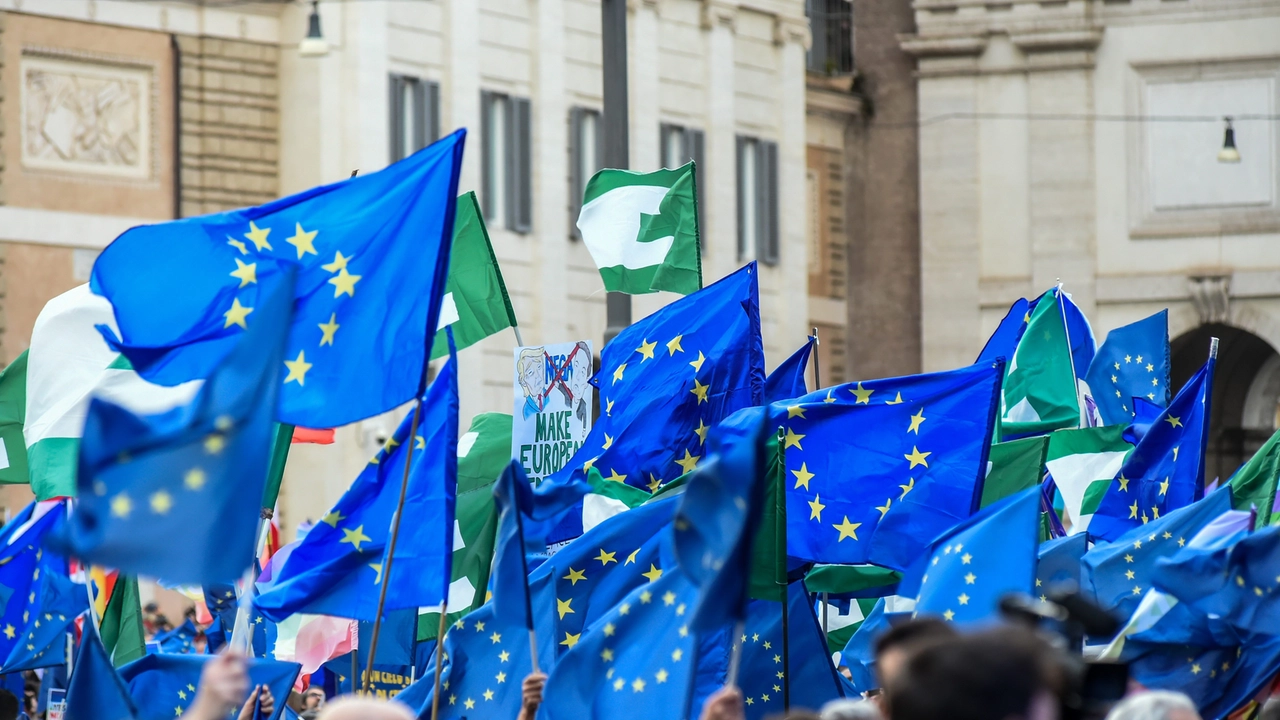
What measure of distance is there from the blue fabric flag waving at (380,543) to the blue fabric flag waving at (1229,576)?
2982 mm

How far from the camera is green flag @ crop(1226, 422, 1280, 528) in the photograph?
12.0m

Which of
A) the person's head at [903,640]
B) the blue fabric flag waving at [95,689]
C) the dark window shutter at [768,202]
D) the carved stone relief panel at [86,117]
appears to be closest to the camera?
the person's head at [903,640]

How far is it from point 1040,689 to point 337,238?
5.47 metres

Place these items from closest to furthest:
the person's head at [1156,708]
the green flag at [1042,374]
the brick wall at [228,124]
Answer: the person's head at [1156,708] → the green flag at [1042,374] → the brick wall at [228,124]

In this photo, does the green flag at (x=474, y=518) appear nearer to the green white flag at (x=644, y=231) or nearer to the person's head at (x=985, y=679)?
the green white flag at (x=644, y=231)

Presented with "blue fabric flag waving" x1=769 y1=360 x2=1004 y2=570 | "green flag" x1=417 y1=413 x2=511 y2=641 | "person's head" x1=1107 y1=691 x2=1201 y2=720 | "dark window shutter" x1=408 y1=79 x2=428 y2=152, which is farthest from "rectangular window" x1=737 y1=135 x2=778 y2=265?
"person's head" x1=1107 y1=691 x2=1201 y2=720

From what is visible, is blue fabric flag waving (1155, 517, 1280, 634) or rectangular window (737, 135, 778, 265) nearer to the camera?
blue fabric flag waving (1155, 517, 1280, 634)

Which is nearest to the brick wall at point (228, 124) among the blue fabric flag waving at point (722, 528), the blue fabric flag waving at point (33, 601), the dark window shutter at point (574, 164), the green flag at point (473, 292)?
the dark window shutter at point (574, 164)

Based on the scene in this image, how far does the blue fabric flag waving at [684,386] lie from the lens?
39.9 ft

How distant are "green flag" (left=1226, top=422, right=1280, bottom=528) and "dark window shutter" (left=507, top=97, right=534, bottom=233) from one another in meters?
21.2

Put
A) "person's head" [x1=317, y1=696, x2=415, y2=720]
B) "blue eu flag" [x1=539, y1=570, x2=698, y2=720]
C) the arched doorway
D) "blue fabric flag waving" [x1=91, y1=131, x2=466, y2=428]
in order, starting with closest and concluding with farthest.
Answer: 1. "person's head" [x1=317, y1=696, x2=415, y2=720]
2. "blue eu flag" [x1=539, y1=570, x2=698, y2=720]
3. "blue fabric flag waving" [x1=91, y1=131, x2=466, y2=428]
4. the arched doorway

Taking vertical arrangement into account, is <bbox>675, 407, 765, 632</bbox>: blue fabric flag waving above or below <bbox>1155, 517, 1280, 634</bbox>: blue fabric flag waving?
above

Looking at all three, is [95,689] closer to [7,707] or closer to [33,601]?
[7,707]

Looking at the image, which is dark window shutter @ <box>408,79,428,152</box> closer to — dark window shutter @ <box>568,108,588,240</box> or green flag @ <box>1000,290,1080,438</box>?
dark window shutter @ <box>568,108,588,240</box>
